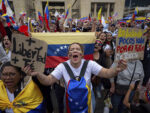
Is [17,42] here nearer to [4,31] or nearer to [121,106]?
[4,31]

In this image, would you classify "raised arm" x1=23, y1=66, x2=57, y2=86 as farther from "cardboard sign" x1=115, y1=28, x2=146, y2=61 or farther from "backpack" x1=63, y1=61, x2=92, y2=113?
"cardboard sign" x1=115, y1=28, x2=146, y2=61

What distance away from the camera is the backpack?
4.38 feet

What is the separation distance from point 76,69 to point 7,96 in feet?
3.07

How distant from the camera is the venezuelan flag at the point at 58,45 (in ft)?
8.27

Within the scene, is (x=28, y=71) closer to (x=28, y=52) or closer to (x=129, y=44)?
(x=28, y=52)

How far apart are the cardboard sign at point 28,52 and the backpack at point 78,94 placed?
15.7 inches

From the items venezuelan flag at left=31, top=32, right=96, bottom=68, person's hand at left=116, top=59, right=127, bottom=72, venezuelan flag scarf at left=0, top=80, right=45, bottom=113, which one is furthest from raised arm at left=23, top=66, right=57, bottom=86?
venezuelan flag at left=31, top=32, right=96, bottom=68

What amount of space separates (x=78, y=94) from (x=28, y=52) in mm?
802

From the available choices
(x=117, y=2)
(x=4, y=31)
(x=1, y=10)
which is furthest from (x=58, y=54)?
(x=117, y=2)

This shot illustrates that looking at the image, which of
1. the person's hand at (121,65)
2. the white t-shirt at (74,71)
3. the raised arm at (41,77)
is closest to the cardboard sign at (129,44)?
the person's hand at (121,65)

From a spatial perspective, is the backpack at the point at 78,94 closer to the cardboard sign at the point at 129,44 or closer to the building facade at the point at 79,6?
the cardboard sign at the point at 129,44

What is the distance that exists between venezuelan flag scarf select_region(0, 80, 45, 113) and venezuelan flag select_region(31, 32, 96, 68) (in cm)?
116

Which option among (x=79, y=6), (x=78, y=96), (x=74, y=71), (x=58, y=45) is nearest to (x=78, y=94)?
(x=78, y=96)

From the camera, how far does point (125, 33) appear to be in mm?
1491
